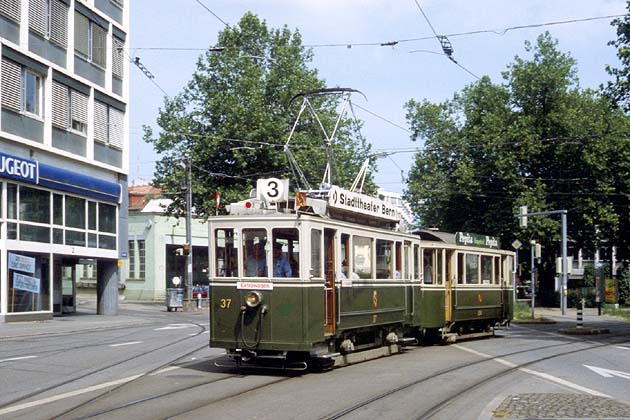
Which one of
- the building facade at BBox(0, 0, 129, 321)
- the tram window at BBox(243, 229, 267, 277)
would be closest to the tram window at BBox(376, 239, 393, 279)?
the tram window at BBox(243, 229, 267, 277)

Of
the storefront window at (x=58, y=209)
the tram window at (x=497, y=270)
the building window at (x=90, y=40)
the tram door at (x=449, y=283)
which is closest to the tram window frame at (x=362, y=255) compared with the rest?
the tram door at (x=449, y=283)

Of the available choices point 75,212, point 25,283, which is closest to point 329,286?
point 25,283

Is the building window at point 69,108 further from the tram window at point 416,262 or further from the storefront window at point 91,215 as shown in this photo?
the tram window at point 416,262

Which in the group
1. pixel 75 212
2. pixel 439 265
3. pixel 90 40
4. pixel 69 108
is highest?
pixel 90 40

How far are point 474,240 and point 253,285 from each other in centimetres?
1081

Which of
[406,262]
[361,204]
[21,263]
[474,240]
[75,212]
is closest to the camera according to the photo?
[361,204]

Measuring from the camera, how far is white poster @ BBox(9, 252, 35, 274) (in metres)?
29.0

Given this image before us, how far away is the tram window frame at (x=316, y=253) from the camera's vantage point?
13.9 metres

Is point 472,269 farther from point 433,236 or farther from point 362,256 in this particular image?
point 362,256

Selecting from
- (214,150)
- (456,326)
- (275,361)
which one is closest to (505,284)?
(456,326)

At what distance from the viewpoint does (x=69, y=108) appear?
1298 inches

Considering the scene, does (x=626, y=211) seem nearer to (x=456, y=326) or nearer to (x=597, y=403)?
(x=456, y=326)

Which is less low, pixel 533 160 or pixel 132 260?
pixel 533 160

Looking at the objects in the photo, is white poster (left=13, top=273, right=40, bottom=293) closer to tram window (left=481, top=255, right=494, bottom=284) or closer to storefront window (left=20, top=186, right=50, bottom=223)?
storefront window (left=20, top=186, right=50, bottom=223)
